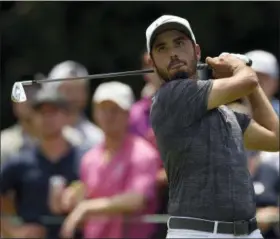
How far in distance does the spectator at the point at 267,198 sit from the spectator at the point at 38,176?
1.46 m

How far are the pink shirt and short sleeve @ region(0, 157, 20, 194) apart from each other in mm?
652

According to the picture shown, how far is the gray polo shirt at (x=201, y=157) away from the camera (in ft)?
19.1

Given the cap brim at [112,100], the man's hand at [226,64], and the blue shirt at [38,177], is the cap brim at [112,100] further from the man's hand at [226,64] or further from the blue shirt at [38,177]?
the man's hand at [226,64]

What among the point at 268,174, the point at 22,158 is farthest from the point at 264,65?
the point at 22,158

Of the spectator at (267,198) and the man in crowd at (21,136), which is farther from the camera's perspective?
the man in crowd at (21,136)

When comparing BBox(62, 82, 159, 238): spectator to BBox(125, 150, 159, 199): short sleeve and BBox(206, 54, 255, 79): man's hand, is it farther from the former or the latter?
BBox(206, 54, 255, 79): man's hand

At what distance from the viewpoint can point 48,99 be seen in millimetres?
9438

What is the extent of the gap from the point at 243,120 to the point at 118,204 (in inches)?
98.0

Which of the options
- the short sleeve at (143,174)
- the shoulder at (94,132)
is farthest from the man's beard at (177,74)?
the shoulder at (94,132)

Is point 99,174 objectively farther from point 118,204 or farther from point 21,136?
point 21,136

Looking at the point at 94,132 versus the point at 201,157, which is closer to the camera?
the point at 201,157

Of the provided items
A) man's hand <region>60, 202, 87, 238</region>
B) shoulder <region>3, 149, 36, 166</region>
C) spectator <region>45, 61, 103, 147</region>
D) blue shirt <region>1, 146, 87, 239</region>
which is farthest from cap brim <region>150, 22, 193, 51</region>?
spectator <region>45, 61, 103, 147</region>

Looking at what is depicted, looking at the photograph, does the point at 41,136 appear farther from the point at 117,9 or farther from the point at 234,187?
the point at 117,9

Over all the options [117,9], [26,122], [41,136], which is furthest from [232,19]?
[41,136]
